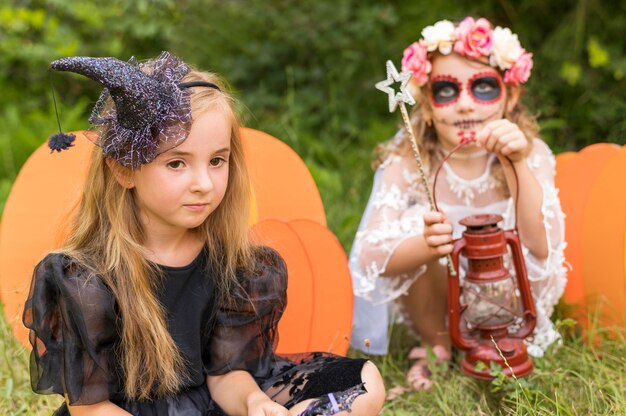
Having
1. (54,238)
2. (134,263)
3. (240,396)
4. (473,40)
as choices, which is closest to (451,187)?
(473,40)

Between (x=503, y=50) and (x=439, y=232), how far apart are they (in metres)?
0.62

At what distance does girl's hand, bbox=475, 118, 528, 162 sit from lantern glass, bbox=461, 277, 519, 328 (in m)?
0.37

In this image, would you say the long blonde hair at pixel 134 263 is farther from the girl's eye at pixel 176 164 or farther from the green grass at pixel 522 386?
the green grass at pixel 522 386

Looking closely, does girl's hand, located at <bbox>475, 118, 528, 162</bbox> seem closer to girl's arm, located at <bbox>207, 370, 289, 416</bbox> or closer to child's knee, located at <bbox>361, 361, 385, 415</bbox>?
child's knee, located at <bbox>361, 361, 385, 415</bbox>

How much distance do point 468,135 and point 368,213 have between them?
1.46 ft

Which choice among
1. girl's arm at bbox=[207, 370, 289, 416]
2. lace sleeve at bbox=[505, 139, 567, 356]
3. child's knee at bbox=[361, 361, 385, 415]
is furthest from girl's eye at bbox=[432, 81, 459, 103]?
girl's arm at bbox=[207, 370, 289, 416]

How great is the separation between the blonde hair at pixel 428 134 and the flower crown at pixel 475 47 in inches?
3.0

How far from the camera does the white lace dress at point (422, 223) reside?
2625mm

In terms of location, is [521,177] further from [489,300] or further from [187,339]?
[187,339]

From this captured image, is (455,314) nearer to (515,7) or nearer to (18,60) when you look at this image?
(515,7)

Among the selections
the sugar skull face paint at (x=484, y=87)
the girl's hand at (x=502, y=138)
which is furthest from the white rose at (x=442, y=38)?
the girl's hand at (x=502, y=138)

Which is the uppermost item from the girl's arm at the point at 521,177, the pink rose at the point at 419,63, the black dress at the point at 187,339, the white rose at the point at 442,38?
the white rose at the point at 442,38

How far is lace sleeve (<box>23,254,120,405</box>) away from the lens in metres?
1.92

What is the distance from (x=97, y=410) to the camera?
1944 millimetres
